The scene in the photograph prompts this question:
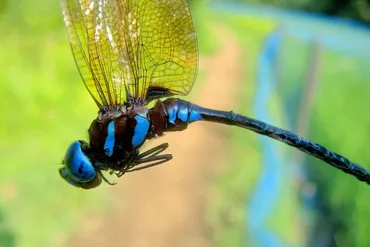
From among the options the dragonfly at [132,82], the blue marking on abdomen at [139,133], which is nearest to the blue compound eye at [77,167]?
the dragonfly at [132,82]

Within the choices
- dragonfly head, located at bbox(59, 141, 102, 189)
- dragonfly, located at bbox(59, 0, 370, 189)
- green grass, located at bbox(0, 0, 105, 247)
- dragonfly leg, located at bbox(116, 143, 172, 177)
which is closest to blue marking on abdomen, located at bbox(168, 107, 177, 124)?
dragonfly, located at bbox(59, 0, 370, 189)

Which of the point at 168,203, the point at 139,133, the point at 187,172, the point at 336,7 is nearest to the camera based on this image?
the point at 139,133

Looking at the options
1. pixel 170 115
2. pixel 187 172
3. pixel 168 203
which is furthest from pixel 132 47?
pixel 187 172

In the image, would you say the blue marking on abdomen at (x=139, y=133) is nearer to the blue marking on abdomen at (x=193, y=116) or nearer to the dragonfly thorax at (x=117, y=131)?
the dragonfly thorax at (x=117, y=131)

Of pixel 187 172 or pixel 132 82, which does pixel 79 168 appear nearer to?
pixel 132 82

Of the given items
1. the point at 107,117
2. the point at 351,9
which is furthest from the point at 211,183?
the point at 351,9

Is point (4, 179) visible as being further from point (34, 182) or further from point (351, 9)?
point (351, 9)
